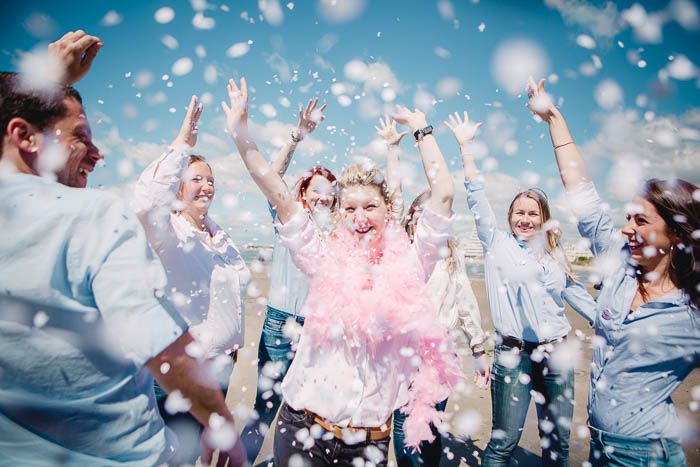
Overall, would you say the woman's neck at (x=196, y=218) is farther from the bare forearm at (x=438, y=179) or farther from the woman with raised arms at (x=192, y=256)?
the bare forearm at (x=438, y=179)

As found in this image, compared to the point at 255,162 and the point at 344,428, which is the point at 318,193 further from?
the point at 344,428

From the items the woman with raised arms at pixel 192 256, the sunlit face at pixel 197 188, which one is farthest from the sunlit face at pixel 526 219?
the sunlit face at pixel 197 188

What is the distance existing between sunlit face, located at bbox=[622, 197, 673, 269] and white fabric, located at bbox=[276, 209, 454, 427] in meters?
1.02

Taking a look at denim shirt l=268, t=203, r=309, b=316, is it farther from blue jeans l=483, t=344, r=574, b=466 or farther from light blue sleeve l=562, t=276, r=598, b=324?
light blue sleeve l=562, t=276, r=598, b=324

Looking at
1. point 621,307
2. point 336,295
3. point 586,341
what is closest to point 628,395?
point 621,307

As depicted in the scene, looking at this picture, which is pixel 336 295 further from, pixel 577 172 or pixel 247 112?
pixel 577 172

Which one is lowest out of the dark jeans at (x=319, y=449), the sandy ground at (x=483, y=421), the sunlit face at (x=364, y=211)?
the sandy ground at (x=483, y=421)

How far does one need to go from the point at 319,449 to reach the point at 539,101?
2.22 metres

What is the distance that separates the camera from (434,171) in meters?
1.57

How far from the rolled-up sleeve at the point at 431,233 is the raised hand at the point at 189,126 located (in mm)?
1339

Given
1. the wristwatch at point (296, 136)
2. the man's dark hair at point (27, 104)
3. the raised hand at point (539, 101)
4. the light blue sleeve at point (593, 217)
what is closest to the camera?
the man's dark hair at point (27, 104)

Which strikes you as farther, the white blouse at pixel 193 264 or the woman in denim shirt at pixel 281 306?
the woman in denim shirt at pixel 281 306

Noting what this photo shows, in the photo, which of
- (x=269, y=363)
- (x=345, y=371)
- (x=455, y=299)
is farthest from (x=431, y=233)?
(x=269, y=363)

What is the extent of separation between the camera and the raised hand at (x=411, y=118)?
5.93ft
